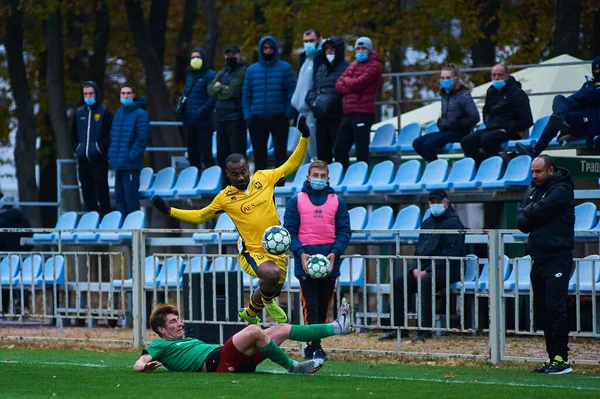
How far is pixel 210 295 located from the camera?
49.5ft

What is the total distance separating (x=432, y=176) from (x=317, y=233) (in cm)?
578

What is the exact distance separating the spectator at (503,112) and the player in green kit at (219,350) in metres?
7.41

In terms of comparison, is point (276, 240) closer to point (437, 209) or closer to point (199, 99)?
point (437, 209)

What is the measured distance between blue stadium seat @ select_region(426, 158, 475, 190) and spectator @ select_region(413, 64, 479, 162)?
2.02 feet

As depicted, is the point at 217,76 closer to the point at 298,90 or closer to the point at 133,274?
the point at 298,90

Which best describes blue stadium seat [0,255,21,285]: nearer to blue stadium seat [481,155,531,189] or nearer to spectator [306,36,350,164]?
spectator [306,36,350,164]

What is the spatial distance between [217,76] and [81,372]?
9.10 metres

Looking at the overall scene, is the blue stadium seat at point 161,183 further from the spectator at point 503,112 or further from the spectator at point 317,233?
the spectator at point 317,233

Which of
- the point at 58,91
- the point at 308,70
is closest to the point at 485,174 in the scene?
the point at 308,70

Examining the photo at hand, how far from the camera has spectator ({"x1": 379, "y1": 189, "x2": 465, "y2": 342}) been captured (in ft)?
47.8

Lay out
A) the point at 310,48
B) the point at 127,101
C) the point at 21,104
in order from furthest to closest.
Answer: the point at 21,104 → the point at 127,101 → the point at 310,48

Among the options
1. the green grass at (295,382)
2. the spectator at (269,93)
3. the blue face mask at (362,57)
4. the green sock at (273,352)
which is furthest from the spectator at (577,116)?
the green sock at (273,352)

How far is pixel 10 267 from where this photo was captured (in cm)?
1688

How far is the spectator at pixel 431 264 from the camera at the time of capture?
14555mm
